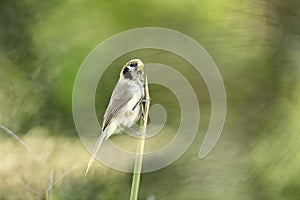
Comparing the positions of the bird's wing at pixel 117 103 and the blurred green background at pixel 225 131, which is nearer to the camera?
the bird's wing at pixel 117 103

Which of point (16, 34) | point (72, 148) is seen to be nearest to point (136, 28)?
point (72, 148)

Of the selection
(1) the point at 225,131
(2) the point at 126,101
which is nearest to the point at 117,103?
(2) the point at 126,101

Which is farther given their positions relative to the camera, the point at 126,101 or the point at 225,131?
the point at 225,131

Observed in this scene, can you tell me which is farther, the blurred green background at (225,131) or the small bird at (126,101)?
the blurred green background at (225,131)

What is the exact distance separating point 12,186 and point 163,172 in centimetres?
26

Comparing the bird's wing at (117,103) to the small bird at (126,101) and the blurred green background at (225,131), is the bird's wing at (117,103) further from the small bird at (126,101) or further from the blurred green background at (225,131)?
the blurred green background at (225,131)

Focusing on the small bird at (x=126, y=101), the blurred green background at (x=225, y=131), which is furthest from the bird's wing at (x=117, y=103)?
the blurred green background at (x=225, y=131)

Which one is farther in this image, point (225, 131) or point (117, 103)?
point (225, 131)

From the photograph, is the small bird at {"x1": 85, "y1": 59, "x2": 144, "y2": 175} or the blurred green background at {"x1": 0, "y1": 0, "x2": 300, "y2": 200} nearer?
the small bird at {"x1": 85, "y1": 59, "x2": 144, "y2": 175}

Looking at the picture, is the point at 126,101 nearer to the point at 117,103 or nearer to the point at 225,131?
the point at 117,103

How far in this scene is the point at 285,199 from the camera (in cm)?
125

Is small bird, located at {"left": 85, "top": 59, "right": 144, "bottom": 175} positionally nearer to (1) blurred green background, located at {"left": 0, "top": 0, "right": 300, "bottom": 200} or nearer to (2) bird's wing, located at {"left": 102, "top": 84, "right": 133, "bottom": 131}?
(2) bird's wing, located at {"left": 102, "top": 84, "right": 133, "bottom": 131}

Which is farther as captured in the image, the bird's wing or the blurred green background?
the blurred green background

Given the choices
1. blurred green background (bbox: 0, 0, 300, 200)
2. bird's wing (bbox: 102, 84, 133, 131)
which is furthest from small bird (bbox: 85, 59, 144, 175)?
blurred green background (bbox: 0, 0, 300, 200)
